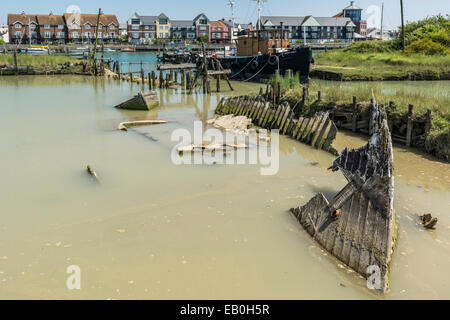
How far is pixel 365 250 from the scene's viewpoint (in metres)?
5.91

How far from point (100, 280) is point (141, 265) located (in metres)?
0.67

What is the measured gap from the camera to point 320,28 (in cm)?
10862

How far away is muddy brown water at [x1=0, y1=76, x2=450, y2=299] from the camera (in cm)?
578

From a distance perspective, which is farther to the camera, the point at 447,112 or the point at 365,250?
the point at 447,112

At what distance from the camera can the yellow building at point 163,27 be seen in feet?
365

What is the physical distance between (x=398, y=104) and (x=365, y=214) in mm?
8376

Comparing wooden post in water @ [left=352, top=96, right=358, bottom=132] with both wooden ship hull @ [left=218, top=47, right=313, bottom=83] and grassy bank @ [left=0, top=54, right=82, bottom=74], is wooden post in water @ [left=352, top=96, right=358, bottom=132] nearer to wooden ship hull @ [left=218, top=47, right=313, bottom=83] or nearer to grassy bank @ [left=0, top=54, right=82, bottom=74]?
wooden ship hull @ [left=218, top=47, right=313, bottom=83]

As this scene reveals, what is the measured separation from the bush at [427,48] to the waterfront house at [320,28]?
6697 cm

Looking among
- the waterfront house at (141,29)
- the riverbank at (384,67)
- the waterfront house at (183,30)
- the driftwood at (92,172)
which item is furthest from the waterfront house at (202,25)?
the driftwood at (92,172)

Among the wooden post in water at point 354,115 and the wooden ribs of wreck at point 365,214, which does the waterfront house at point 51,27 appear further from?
the wooden ribs of wreck at point 365,214

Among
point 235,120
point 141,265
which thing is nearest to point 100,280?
point 141,265

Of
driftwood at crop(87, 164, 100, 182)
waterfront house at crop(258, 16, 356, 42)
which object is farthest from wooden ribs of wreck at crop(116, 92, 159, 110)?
waterfront house at crop(258, 16, 356, 42)

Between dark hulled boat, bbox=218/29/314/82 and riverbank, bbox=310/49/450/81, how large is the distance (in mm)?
3946
